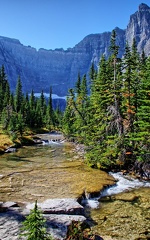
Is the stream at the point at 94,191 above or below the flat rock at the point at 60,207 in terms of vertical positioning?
below

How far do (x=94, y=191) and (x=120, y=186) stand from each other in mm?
3402

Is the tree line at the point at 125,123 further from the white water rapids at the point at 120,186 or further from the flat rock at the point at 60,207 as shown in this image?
the flat rock at the point at 60,207

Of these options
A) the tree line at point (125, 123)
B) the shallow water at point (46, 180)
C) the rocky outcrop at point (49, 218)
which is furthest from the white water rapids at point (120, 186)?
the rocky outcrop at point (49, 218)

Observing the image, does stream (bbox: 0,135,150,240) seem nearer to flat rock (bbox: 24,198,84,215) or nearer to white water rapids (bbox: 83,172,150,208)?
white water rapids (bbox: 83,172,150,208)

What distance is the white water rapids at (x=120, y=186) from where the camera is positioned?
1751cm

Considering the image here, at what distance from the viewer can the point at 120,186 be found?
21.4m

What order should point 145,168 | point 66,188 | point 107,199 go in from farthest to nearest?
1. point 145,168
2. point 66,188
3. point 107,199

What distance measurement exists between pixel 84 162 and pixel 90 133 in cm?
525

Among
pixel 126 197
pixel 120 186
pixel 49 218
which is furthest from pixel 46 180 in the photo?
pixel 49 218

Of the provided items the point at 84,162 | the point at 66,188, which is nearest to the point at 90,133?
the point at 84,162

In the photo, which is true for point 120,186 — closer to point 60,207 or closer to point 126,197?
point 126,197

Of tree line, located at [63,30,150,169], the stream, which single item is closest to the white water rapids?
the stream

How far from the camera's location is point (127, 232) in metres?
12.7

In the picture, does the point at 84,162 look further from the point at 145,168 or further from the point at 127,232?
the point at 127,232
